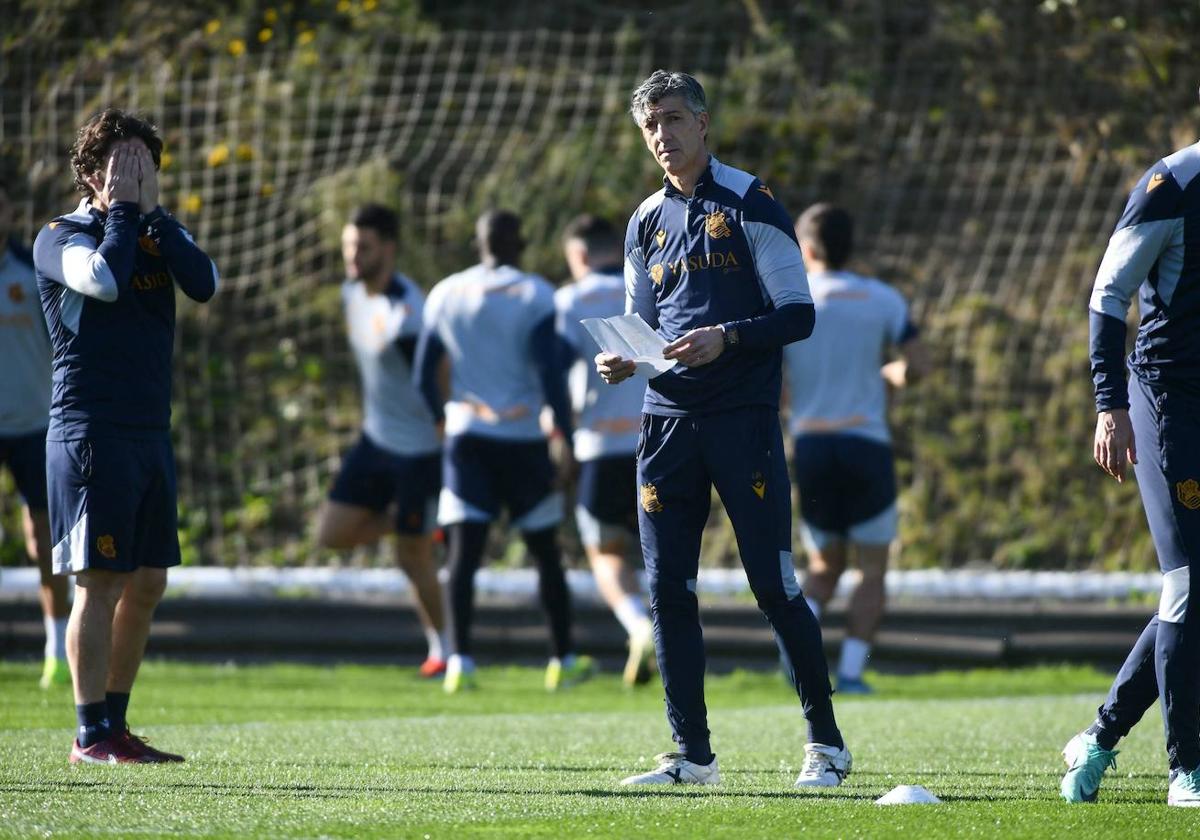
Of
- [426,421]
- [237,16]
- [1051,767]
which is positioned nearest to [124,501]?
[1051,767]

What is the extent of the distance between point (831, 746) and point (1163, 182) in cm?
189

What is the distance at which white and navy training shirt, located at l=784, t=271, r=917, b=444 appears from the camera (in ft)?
30.8

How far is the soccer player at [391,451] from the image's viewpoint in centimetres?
999

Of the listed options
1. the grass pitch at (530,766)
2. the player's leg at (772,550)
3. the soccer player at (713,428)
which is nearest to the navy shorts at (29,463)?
the grass pitch at (530,766)

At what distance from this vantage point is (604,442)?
959cm

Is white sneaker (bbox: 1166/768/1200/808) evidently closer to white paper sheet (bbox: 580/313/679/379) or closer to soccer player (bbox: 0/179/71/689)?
white paper sheet (bbox: 580/313/679/379)

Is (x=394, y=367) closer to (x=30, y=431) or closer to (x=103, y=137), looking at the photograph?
(x=30, y=431)

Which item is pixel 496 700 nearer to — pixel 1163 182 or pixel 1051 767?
pixel 1051 767

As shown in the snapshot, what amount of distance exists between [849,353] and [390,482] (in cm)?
270

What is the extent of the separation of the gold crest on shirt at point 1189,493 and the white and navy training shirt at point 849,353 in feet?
14.8

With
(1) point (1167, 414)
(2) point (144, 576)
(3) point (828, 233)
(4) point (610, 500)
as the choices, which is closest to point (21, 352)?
(4) point (610, 500)

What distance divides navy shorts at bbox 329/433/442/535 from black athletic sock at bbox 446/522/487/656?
1.69 feet

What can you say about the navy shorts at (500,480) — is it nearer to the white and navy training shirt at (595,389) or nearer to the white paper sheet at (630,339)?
the white and navy training shirt at (595,389)

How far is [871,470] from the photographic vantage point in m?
9.31
